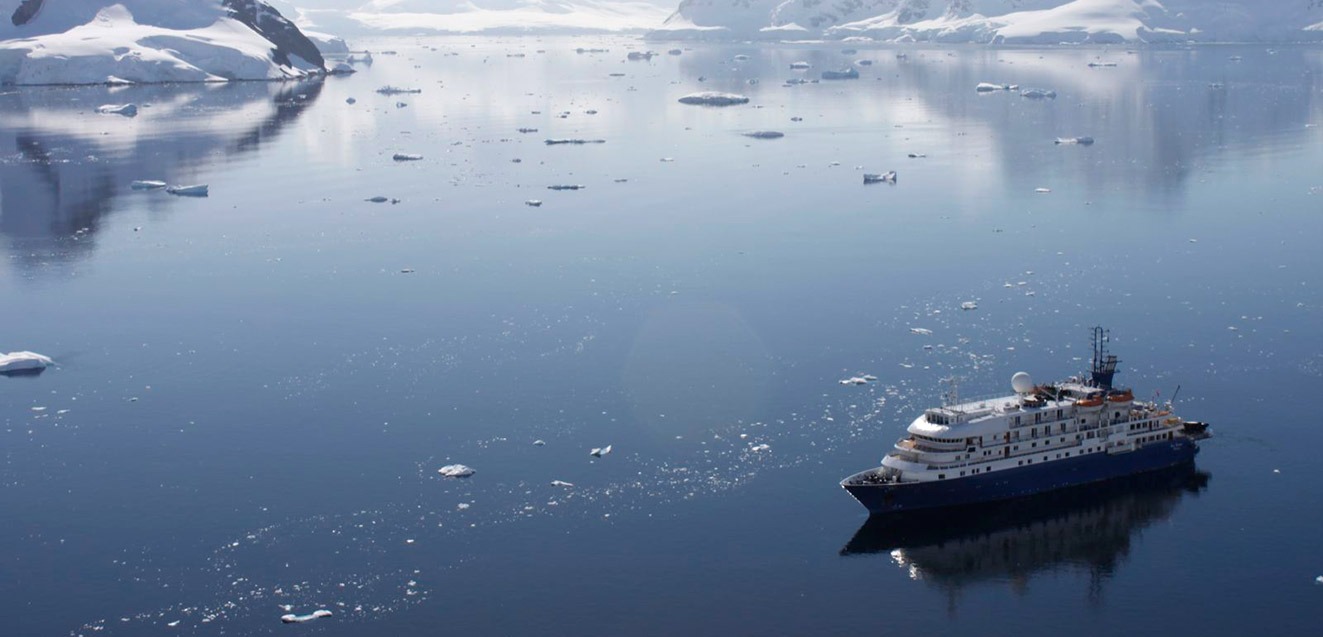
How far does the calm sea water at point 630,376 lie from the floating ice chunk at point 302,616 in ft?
0.74

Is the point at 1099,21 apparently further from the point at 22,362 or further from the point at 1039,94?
the point at 22,362

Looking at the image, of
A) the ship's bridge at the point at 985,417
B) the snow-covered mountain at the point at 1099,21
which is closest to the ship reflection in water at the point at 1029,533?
the ship's bridge at the point at 985,417

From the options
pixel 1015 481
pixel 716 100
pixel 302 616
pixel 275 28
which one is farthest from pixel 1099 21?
pixel 302 616

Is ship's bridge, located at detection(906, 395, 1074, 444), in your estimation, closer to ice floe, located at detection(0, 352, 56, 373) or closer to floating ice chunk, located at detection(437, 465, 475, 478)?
floating ice chunk, located at detection(437, 465, 475, 478)

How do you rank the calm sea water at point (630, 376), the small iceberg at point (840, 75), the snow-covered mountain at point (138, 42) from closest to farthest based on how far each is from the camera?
1. the calm sea water at point (630, 376)
2. the snow-covered mountain at point (138, 42)
3. the small iceberg at point (840, 75)

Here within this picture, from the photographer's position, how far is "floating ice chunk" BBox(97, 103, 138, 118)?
9988 centimetres

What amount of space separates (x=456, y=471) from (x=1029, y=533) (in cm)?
1233

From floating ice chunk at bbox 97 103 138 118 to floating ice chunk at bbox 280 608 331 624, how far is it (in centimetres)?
8190

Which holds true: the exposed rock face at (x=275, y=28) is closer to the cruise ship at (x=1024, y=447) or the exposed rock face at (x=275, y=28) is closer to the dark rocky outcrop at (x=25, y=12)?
the dark rocky outcrop at (x=25, y=12)

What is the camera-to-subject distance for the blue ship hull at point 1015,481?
30.0 metres

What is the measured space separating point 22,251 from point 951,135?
52.3 metres

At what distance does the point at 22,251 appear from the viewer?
183 ft

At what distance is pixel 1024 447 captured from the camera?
102ft

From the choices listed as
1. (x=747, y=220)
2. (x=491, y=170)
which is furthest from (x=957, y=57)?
(x=747, y=220)
